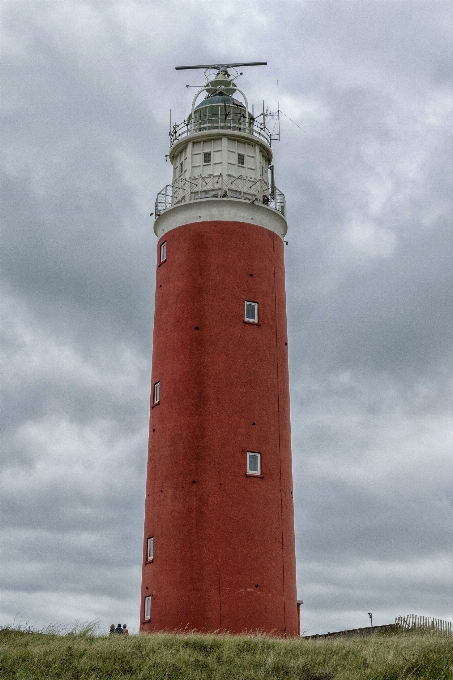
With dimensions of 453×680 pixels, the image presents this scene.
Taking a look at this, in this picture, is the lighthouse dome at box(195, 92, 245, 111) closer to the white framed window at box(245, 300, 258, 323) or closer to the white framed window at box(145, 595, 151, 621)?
the white framed window at box(245, 300, 258, 323)

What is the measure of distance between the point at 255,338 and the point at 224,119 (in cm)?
1106

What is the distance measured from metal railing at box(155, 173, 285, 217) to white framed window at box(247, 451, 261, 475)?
1128 centimetres

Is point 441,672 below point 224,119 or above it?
below

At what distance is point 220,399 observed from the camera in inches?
1464

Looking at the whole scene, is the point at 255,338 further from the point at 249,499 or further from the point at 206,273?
the point at 249,499

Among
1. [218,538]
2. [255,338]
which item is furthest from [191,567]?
[255,338]

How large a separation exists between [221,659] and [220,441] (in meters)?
10.7

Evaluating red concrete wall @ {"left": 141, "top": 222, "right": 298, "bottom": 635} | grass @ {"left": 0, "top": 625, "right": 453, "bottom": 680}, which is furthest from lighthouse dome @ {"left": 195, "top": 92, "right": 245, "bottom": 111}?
grass @ {"left": 0, "top": 625, "right": 453, "bottom": 680}

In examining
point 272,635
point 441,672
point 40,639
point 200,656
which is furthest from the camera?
point 272,635

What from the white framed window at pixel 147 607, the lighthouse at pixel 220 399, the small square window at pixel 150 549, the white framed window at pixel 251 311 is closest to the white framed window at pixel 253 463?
the lighthouse at pixel 220 399

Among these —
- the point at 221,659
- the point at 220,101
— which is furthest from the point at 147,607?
the point at 220,101

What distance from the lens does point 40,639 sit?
3058 cm

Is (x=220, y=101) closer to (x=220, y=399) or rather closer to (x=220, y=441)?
(x=220, y=399)

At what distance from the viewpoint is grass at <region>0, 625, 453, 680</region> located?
25328 millimetres
